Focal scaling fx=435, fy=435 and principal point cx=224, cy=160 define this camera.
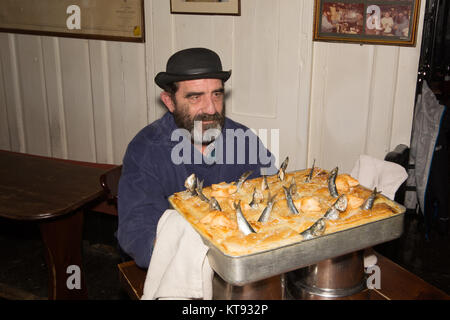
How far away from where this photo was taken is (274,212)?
1.12 meters

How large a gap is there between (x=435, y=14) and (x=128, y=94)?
215cm

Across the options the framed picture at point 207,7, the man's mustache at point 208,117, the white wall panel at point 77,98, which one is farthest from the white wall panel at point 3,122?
the man's mustache at point 208,117

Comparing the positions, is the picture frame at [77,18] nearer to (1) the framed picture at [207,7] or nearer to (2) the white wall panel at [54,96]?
(2) the white wall panel at [54,96]

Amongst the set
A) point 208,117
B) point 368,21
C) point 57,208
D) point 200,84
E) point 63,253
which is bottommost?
point 63,253

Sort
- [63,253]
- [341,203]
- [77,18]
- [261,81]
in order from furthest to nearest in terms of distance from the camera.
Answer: [77,18]
[261,81]
[63,253]
[341,203]

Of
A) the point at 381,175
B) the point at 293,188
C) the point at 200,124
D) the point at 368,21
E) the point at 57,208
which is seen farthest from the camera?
the point at 368,21

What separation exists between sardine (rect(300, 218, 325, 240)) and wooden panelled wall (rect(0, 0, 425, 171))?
1897mm

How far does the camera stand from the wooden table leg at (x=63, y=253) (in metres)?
2.16

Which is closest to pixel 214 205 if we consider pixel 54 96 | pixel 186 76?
pixel 186 76

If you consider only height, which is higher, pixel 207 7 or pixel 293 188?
pixel 207 7

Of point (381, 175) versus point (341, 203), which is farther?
point (381, 175)

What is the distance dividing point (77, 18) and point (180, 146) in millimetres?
2069

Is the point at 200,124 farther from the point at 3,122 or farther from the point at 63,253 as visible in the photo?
the point at 3,122
